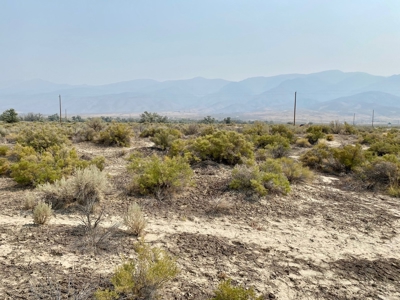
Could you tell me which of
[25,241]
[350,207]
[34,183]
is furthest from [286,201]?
[34,183]

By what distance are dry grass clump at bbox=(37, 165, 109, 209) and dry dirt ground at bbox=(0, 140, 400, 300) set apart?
37cm

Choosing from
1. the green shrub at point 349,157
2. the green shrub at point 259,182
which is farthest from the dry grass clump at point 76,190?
the green shrub at point 349,157

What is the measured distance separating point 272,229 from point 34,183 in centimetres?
617

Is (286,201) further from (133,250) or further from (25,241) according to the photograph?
(25,241)

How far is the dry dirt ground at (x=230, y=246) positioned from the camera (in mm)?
3984

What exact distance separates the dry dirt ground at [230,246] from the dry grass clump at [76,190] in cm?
37

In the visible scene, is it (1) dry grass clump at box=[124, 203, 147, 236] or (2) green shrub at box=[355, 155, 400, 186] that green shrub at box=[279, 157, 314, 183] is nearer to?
(2) green shrub at box=[355, 155, 400, 186]

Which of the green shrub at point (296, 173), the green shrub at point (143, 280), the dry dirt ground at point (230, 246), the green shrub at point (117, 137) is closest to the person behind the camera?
the green shrub at point (143, 280)

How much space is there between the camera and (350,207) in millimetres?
7465

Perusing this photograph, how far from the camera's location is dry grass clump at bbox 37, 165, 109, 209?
6832 millimetres

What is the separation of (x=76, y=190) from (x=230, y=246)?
12.8 feet

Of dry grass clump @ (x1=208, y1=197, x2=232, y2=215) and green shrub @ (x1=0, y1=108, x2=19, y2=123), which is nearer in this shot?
dry grass clump @ (x1=208, y1=197, x2=232, y2=215)

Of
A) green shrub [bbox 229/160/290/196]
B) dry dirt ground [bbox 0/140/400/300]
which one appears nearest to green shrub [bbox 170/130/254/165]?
green shrub [bbox 229/160/290/196]

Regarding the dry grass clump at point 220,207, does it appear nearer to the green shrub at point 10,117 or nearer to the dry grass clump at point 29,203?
the dry grass clump at point 29,203
